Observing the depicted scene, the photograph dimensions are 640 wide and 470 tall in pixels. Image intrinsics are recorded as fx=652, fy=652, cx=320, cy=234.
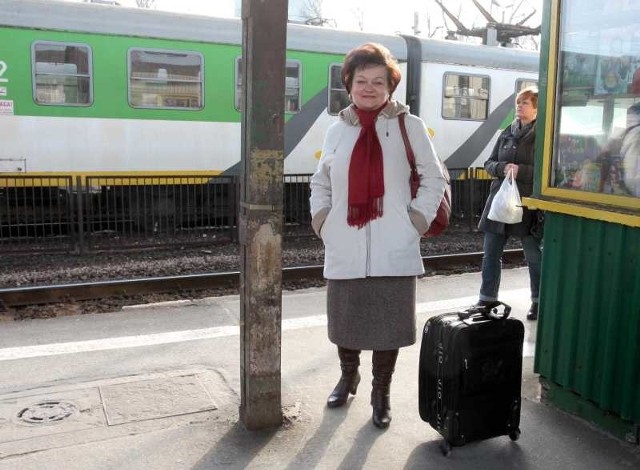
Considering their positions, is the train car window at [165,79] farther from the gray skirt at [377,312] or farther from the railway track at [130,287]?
the gray skirt at [377,312]

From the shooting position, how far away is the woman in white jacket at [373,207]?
3.31 metres

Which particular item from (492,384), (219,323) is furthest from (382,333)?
(219,323)

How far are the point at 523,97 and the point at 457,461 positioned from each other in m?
3.10

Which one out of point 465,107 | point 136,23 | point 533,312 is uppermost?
point 136,23

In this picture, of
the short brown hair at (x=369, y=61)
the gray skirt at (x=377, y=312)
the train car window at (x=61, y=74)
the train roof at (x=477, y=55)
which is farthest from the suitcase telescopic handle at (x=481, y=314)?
the train roof at (x=477, y=55)

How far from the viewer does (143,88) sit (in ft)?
32.0

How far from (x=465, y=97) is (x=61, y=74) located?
721 centimetres

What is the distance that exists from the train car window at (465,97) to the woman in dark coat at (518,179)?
278 inches

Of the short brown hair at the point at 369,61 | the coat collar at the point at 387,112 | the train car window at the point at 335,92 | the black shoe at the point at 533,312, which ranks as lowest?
the black shoe at the point at 533,312

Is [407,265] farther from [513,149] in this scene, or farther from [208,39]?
[208,39]

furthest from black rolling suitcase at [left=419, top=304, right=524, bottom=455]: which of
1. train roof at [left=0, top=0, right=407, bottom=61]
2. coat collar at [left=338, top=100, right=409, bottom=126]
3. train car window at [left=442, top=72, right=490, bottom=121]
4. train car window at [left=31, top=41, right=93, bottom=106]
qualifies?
train car window at [left=442, top=72, right=490, bottom=121]

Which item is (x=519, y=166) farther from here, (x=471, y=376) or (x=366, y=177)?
(x=471, y=376)

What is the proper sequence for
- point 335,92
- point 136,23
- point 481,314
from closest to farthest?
1. point 481,314
2. point 136,23
3. point 335,92

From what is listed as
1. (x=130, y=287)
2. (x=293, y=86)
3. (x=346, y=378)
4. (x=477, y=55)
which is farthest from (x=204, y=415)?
(x=477, y=55)
